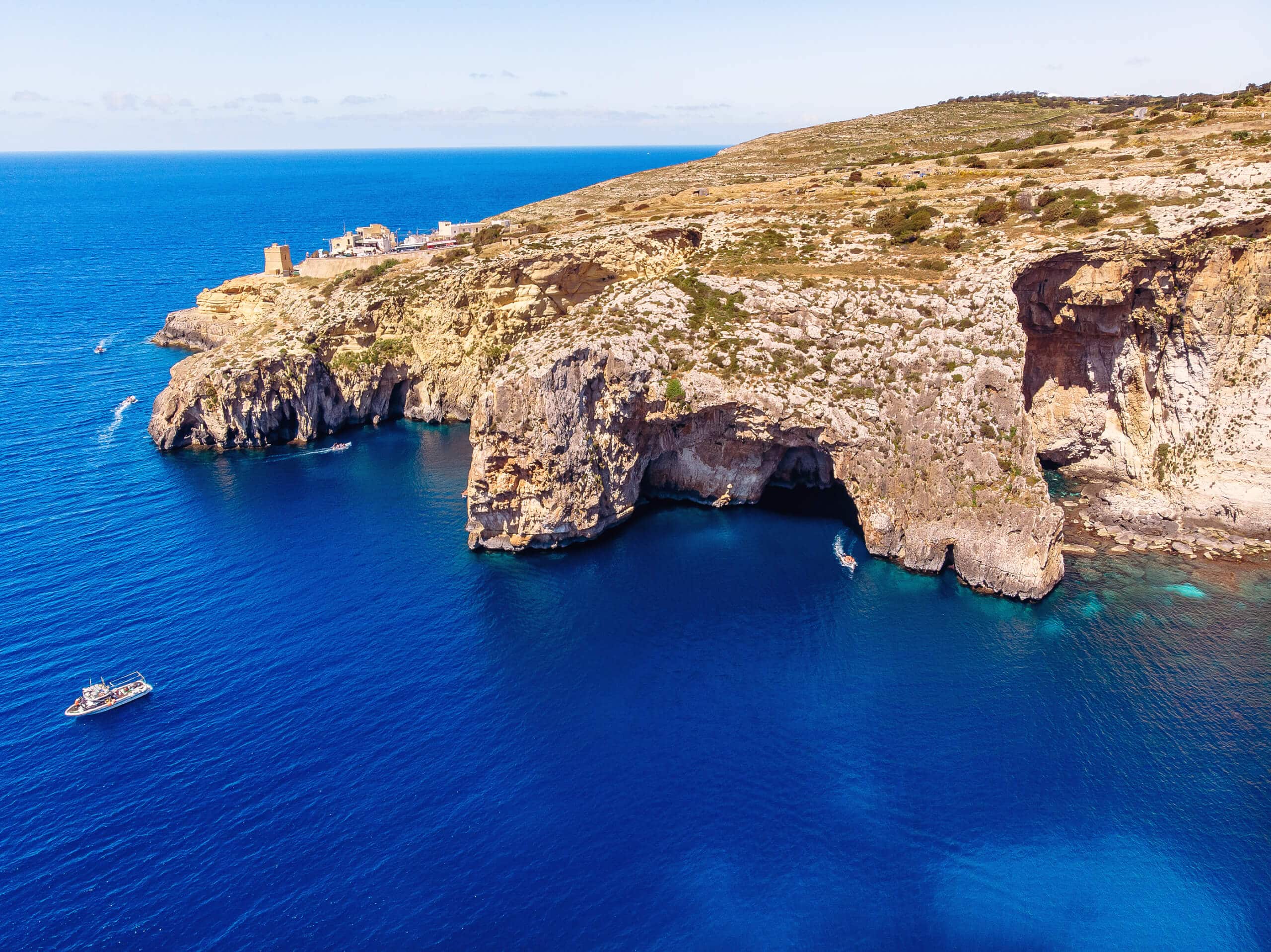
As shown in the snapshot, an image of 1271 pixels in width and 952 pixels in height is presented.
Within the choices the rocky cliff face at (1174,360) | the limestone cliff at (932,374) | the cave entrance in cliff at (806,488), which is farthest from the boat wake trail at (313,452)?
the rocky cliff face at (1174,360)

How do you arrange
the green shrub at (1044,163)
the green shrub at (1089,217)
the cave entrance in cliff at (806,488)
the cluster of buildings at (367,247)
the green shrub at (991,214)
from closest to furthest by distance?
the green shrub at (1089,217), the cave entrance in cliff at (806,488), the green shrub at (991,214), the green shrub at (1044,163), the cluster of buildings at (367,247)

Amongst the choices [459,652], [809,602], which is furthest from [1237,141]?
[459,652]

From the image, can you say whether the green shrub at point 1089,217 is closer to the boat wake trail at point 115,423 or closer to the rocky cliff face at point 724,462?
the rocky cliff face at point 724,462

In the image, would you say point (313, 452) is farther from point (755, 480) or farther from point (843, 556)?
point (843, 556)

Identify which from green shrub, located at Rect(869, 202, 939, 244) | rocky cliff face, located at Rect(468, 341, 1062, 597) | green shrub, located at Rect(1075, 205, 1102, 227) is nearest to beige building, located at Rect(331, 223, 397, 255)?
rocky cliff face, located at Rect(468, 341, 1062, 597)

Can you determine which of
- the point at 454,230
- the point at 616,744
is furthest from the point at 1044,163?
the point at 454,230

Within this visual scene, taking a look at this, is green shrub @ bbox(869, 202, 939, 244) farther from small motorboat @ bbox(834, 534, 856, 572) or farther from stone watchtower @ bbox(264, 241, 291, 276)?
stone watchtower @ bbox(264, 241, 291, 276)
